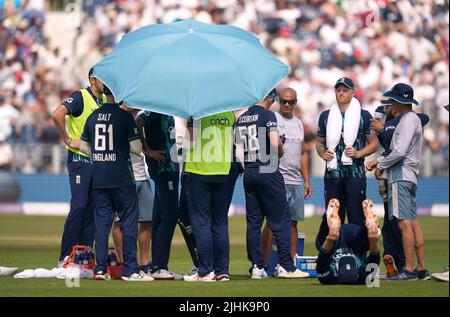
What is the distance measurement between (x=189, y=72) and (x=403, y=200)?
118 inches

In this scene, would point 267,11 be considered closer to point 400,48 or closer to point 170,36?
point 400,48

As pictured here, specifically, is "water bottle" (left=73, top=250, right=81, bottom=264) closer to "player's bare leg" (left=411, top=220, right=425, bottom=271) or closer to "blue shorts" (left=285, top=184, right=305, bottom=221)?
"blue shorts" (left=285, top=184, right=305, bottom=221)

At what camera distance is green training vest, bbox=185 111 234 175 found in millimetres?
13539

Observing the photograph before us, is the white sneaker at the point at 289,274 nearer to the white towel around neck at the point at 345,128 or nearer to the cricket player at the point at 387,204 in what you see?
the cricket player at the point at 387,204

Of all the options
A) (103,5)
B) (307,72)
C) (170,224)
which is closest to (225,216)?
(170,224)

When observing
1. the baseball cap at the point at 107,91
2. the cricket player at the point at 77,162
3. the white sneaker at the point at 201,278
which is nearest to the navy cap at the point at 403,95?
the white sneaker at the point at 201,278

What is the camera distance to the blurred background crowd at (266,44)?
29656mm

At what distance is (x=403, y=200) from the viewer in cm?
1386

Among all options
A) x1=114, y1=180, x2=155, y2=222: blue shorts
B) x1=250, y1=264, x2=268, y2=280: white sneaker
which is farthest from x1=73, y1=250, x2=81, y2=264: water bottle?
x1=250, y1=264, x2=268, y2=280: white sneaker

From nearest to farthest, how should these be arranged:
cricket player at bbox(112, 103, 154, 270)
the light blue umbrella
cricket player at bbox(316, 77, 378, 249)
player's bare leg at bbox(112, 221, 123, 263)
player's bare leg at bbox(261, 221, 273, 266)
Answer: the light blue umbrella → cricket player at bbox(112, 103, 154, 270) → cricket player at bbox(316, 77, 378, 249) → player's bare leg at bbox(112, 221, 123, 263) → player's bare leg at bbox(261, 221, 273, 266)

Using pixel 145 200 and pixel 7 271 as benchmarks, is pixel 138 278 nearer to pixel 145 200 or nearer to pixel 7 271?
pixel 145 200

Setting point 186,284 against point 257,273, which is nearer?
point 186,284

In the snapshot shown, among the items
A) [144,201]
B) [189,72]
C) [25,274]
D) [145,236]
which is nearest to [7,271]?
[25,274]

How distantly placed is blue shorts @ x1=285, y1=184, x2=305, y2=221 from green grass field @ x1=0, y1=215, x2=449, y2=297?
1005mm
